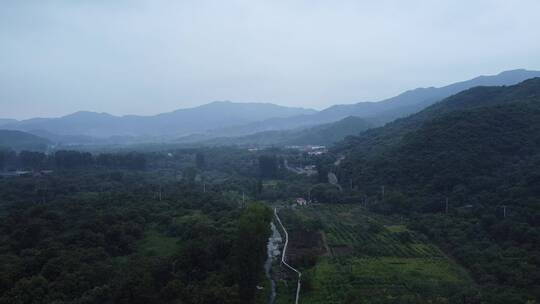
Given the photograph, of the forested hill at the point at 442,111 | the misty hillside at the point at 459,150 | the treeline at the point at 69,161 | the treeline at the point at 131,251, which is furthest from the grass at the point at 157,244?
the treeline at the point at 69,161

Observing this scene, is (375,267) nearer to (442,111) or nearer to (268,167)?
(268,167)

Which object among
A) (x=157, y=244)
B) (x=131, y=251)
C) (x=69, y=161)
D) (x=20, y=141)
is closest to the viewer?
(x=131, y=251)

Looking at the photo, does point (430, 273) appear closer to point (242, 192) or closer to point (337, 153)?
point (242, 192)

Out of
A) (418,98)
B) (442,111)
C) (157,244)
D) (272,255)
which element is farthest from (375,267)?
(418,98)

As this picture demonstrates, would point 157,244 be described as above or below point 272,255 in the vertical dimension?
above

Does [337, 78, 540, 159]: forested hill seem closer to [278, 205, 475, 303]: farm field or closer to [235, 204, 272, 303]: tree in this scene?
[278, 205, 475, 303]: farm field

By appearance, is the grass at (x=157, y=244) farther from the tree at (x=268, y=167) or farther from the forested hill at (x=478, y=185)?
the tree at (x=268, y=167)
